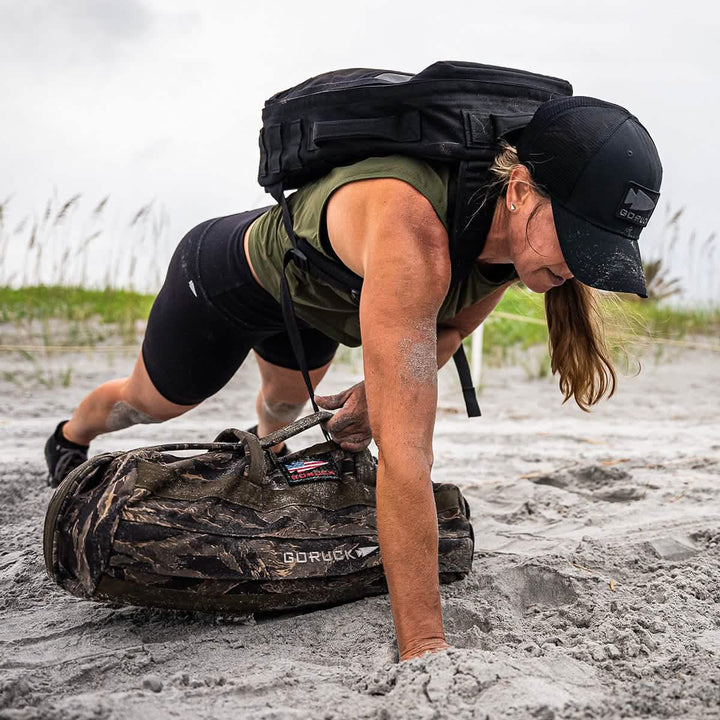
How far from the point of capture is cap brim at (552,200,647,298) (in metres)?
1.85

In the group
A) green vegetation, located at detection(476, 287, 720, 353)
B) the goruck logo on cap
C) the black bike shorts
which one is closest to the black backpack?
the goruck logo on cap

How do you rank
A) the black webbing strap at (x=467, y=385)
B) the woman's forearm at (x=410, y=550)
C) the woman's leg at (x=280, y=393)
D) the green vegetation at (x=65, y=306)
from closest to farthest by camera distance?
the woman's forearm at (x=410, y=550) < the black webbing strap at (x=467, y=385) < the woman's leg at (x=280, y=393) < the green vegetation at (x=65, y=306)

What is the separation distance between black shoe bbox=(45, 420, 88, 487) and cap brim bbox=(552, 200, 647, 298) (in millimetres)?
2131

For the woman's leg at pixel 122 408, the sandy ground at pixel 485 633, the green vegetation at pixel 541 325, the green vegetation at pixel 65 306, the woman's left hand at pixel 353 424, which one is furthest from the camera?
the green vegetation at pixel 541 325

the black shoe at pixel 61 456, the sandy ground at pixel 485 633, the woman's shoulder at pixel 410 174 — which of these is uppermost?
the woman's shoulder at pixel 410 174

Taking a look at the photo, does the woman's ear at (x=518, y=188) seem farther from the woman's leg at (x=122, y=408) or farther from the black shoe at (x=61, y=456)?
the black shoe at (x=61, y=456)

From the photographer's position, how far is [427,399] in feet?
5.89

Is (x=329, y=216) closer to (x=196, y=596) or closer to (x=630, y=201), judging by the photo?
(x=630, y=201)

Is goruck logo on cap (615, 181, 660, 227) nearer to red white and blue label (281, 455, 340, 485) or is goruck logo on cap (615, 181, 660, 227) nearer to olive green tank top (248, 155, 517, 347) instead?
olive green tank top (248, 155, 517, 347)

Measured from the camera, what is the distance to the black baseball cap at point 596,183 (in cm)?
185

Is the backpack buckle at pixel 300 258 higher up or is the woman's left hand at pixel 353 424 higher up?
the backpack buckle at pixel 300 258

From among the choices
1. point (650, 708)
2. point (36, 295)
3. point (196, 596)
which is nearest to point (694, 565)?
point (650, 708)

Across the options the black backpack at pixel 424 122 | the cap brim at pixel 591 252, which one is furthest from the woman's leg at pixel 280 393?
the cap brim at pixel 591 252

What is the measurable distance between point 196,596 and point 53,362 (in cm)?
481
